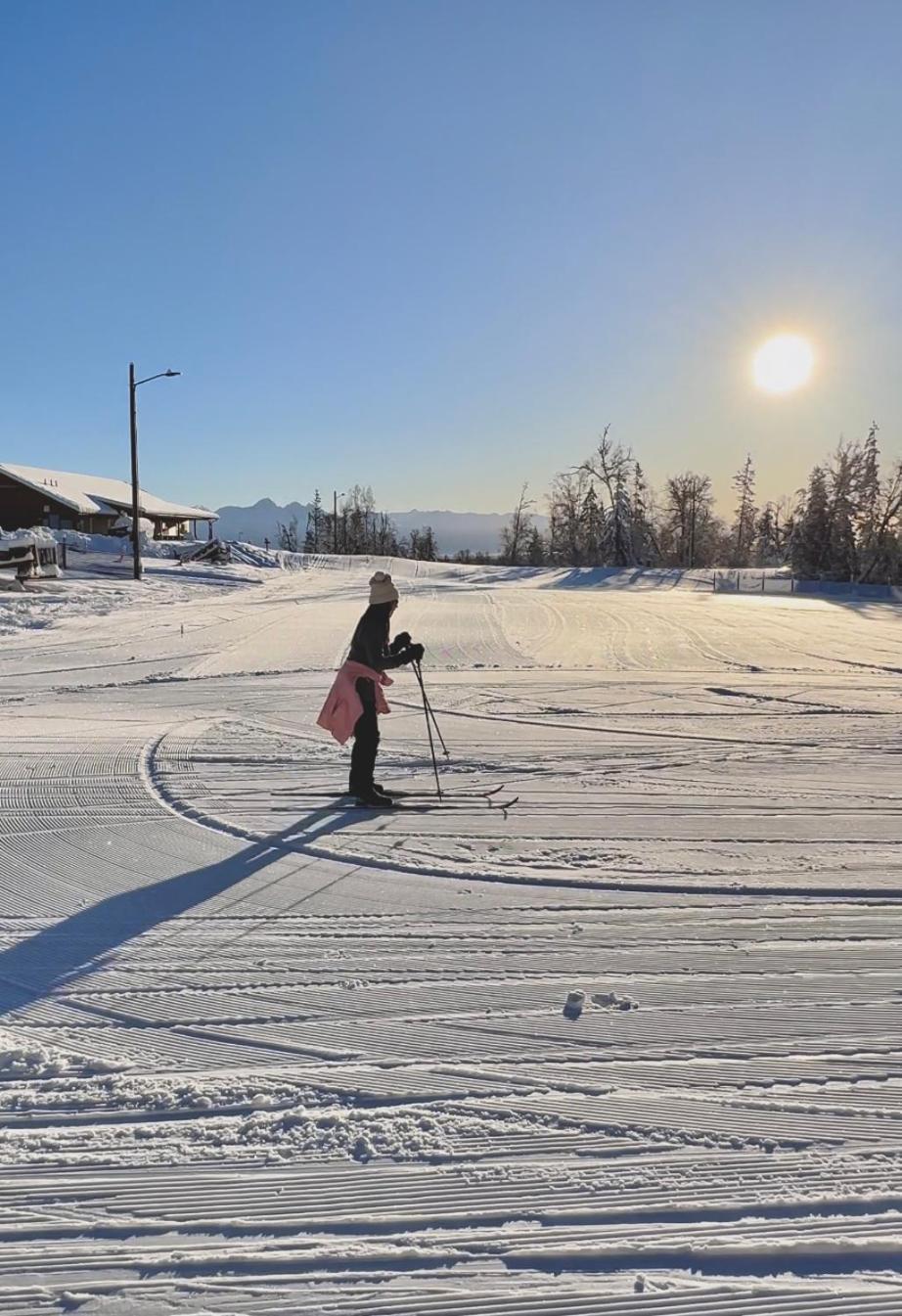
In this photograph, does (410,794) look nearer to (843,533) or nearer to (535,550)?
(843,533)

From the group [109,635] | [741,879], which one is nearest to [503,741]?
[741,879]

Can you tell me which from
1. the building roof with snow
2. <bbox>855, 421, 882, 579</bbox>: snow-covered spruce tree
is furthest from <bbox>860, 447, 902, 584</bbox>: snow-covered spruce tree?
the building roof with snow

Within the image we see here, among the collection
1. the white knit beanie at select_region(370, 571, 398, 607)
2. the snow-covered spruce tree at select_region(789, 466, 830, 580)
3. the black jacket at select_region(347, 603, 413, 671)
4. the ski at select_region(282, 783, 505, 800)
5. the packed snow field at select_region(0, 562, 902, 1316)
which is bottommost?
the packed snow field at select_region(0, 562, 902, 1316)

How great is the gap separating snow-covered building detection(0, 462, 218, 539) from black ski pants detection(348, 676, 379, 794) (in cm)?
4290

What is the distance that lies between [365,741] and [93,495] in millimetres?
48781

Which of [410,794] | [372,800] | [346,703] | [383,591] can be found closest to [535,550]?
[410,794]

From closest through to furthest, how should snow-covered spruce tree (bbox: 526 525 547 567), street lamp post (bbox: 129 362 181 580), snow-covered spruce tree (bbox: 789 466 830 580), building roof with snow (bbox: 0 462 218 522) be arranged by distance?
street lamp post (bbox: 129 362 181 580)
building roof with snow (bbox: 0 462 218 522)
snow-covered spruce tree (bbox: 789 466 830 580)
snow-covered spruce tree (bbox: 526 525 547 567)

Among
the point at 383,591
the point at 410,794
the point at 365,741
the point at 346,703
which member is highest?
the point at 383,591

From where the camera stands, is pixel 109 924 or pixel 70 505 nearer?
pixel 109 924

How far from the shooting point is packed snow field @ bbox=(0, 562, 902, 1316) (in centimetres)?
253

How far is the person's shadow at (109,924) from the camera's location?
4.11 meters

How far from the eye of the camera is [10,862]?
223 inches

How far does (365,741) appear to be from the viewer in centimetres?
704

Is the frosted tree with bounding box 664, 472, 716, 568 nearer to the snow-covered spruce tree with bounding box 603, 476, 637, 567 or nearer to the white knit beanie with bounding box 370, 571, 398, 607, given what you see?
the snow-covered spruce tree with bounding box 603, 476, 637, 567
